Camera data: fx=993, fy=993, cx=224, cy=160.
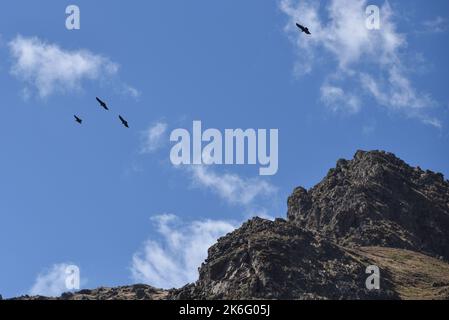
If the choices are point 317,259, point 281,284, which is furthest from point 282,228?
point 281,284

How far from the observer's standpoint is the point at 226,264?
187 metres
